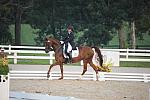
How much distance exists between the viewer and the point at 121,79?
1964 cm

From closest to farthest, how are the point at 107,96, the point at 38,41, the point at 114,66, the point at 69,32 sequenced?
the point at 107,96
the point at 69,32
the point at 114,66
the point at 38,41

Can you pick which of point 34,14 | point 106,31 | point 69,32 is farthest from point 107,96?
point 34,14

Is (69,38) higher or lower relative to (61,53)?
higher

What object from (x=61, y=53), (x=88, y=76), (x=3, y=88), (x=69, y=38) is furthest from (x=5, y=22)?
(x=3, y=88)

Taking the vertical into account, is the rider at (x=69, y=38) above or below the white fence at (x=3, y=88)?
above

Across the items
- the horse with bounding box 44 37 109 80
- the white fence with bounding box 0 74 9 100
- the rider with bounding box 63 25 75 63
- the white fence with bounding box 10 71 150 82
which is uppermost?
the rider with bounding box 63 25 75 63

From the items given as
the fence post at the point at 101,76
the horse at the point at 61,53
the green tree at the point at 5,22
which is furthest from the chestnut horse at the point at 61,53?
the green tree at the point at 5,22

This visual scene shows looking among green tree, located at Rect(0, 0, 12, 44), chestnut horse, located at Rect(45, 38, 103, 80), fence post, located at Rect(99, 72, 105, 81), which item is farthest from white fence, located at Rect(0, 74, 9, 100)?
green tree, located at Rect(0, 0, 12, 44)

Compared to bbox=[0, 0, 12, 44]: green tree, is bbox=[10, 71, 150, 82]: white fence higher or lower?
lower

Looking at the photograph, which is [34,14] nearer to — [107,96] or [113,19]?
[113,19]

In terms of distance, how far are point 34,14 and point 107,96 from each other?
32.3m

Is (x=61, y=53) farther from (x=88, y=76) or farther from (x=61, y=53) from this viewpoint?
(x=88, y=76)

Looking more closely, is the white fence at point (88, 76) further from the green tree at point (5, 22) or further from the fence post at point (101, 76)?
the green tree at point (5, 22)

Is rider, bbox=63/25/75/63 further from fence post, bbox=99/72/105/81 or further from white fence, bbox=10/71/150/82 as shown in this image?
fence post, bbox=99/72/105/81
